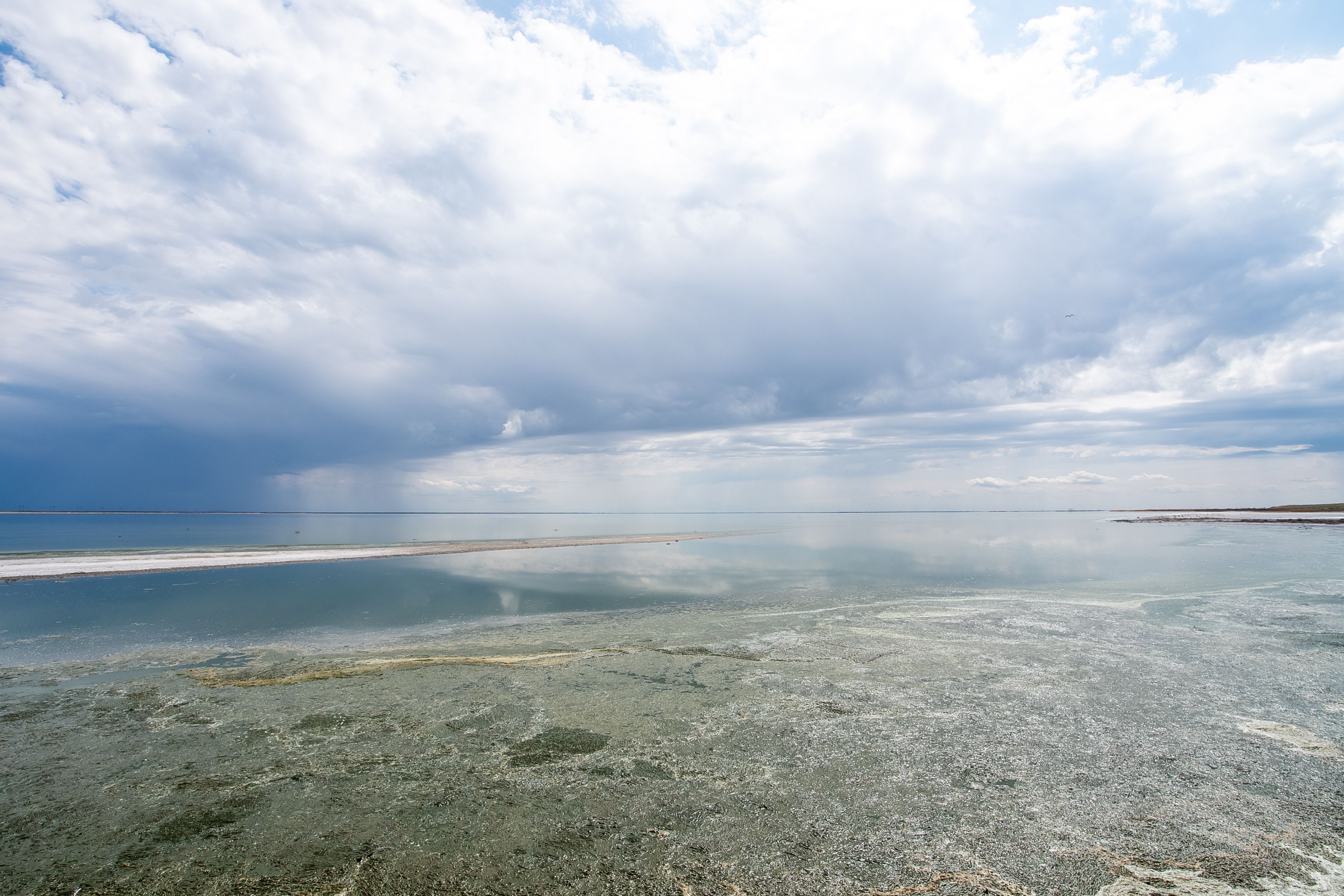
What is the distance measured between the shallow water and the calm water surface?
386 millimetres

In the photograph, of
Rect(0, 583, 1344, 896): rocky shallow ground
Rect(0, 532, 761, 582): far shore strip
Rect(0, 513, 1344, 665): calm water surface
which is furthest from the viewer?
Rect(0, 532, 761, 582): far shore strip

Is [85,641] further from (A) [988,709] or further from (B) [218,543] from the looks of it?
(B) [218,543]

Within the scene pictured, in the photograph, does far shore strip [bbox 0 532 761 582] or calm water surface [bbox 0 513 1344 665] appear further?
far shore strip [bbox 0 532 761 582]

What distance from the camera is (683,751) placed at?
6.84 meters

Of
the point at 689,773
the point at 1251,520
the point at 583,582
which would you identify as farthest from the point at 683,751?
the point at 1251,520

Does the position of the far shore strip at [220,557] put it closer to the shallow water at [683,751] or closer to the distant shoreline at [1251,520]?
the shallow water at [683,751]

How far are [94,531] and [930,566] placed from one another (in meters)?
95.1

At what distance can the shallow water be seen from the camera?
4.66 m

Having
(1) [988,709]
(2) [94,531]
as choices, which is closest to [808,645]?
(1) [988,709]

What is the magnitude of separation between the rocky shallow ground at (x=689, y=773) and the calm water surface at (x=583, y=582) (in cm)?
441

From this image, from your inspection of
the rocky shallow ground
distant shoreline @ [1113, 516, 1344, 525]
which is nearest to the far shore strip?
the rocky shallow ground

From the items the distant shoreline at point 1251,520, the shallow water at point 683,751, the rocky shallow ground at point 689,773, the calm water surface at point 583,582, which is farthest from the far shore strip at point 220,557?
the distant shoreline at point 1251,520

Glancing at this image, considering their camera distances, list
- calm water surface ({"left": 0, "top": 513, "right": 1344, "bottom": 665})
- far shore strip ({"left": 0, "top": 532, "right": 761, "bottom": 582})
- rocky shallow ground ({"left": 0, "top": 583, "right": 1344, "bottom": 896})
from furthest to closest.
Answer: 1. far shore strip ({"left": 0, "top": 532, "right": 761, "bottom": 582})
2. calm water surface ({"left": 0, "top": 513, "right": 1344, "bottom": 665})
3. rocky shallow ground ({"left": 0, "top": 583, "right": 1344, "bottom": 896})

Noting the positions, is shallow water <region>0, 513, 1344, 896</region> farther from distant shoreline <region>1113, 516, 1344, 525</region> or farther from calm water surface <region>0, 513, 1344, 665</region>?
distant shoreline <region>1113, 516, 1344, 525</region>
